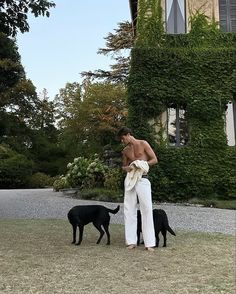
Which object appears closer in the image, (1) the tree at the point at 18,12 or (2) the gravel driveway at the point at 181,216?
(1) the tree at the point at 18,12

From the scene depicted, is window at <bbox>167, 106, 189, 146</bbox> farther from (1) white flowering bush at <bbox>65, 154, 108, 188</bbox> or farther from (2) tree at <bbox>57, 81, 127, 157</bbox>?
(2) tree at <bbox>57, 81, 127, 157</bbox>

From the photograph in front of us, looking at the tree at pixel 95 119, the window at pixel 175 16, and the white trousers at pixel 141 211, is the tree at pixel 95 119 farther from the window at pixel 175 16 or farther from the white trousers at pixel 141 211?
the white trousers at pixel 141 211

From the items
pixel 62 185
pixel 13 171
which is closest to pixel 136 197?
pixel 62 185

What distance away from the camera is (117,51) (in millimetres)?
28547

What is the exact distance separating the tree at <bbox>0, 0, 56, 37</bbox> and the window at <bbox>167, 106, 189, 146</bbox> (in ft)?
24.9

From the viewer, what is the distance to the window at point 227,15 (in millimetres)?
14969

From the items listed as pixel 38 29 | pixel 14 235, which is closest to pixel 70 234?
pixel 14 235

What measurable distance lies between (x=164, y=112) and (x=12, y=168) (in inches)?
645

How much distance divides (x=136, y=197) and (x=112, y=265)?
143 cm

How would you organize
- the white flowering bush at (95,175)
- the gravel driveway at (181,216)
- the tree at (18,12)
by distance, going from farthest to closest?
the white flowering bush at (95,175) → the gravel driveway at (181,216) → the tree at (18,12)

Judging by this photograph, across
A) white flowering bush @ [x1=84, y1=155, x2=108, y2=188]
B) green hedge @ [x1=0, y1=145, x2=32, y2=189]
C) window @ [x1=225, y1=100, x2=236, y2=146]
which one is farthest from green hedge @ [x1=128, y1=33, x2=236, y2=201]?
green hedge @ [x1=0, y1=145, x2=32, y2=189]

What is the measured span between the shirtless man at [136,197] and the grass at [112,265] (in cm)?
21

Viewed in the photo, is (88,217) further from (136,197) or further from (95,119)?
(95,119)

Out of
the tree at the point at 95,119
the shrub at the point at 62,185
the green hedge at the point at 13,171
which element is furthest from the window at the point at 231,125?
the green hedge at the point at 13,171
